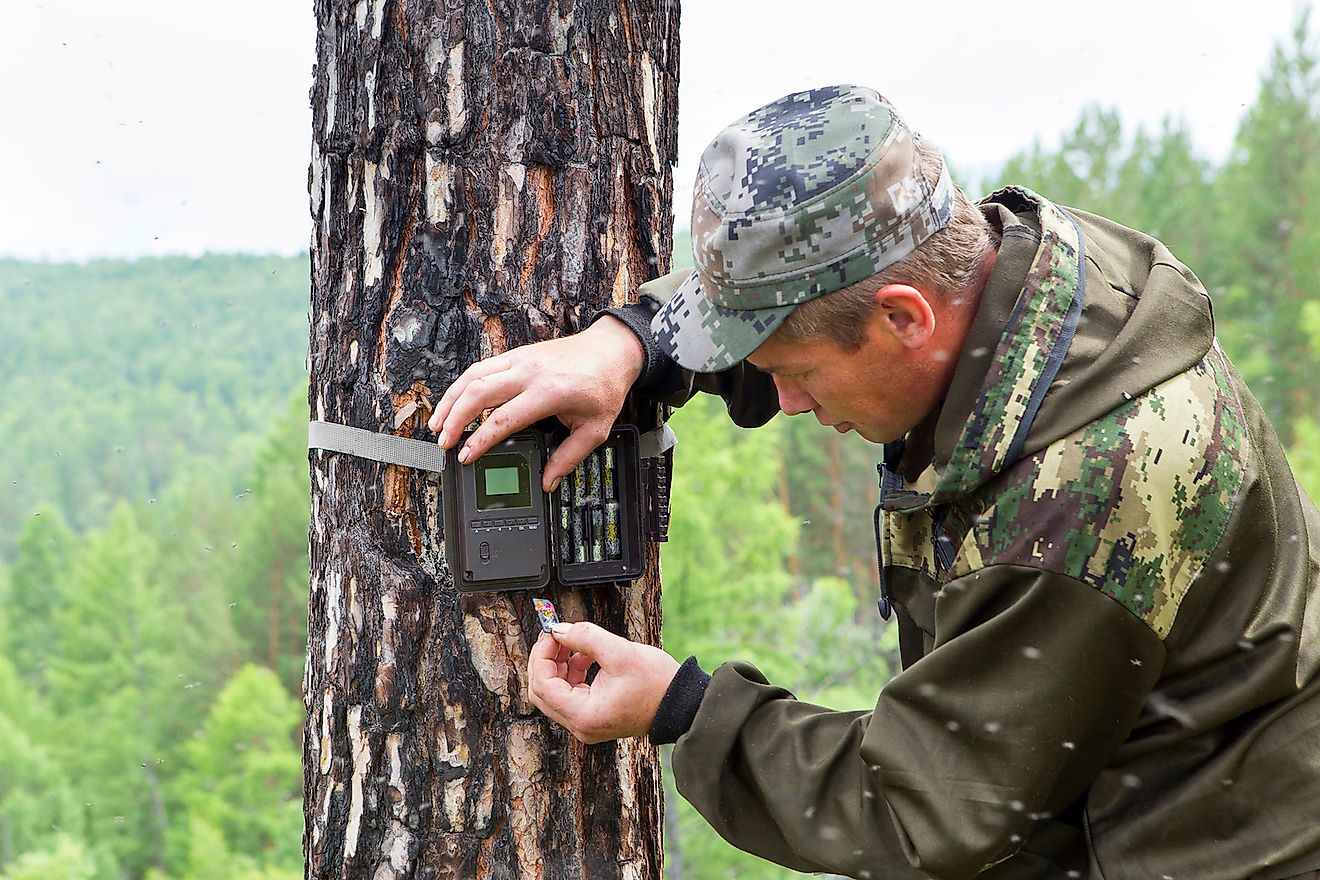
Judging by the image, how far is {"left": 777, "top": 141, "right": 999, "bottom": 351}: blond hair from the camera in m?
1.78

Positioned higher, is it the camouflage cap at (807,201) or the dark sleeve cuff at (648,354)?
the camouflage cap at (807,201)

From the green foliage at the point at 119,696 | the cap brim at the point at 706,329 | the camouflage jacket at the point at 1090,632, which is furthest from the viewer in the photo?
the green foliage at the point at 119,696

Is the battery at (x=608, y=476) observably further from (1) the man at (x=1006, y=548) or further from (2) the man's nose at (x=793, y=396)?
(2) the man's nose at (x=793, y=396)

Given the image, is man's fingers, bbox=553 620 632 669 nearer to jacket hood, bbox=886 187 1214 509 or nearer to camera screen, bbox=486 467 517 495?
camera screen, bbox=486 467 517 495

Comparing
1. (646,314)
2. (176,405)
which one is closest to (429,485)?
(646,314)

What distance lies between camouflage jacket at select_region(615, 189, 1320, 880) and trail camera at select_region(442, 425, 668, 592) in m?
0.46

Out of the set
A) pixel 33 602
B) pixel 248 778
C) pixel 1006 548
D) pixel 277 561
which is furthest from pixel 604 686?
pixel 33 602

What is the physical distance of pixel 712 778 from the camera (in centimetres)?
191

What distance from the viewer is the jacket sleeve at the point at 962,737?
63.7 inches

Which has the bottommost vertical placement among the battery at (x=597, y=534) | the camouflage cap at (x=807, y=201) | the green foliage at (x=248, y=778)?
the green foliage at (x=248, y=778)

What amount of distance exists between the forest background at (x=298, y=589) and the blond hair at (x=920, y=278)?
15131 mm

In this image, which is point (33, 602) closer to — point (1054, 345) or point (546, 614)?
point (546, 614)

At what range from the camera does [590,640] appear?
201cm

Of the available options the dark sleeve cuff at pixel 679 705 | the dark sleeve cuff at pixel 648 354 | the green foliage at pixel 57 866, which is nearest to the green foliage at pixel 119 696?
the green foliage at pixel 57 866
